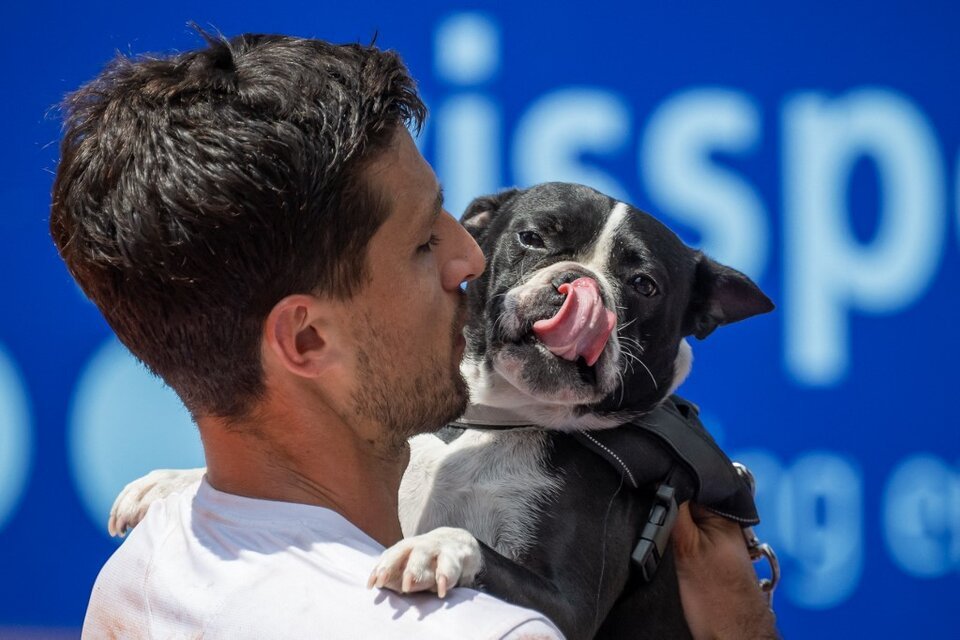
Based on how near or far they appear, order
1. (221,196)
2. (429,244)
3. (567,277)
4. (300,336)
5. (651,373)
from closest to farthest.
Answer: (221,196), (300,336), (429,244), (567,277), (651,373)

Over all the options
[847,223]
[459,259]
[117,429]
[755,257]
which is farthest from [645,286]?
[117,429]

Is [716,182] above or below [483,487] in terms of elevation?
above

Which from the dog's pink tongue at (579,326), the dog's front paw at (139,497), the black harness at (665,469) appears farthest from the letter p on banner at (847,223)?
the dog's front paw at (139,497)

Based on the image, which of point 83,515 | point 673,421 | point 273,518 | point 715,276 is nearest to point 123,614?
point 273,518

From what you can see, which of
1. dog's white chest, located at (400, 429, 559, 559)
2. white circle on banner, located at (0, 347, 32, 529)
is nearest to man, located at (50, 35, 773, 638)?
dog's white chest, located at (400, 429, 559, 559)

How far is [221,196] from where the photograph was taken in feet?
4.31

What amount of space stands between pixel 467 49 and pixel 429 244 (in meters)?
2.56

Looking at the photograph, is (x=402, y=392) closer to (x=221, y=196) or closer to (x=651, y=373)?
(x=221, y=196)

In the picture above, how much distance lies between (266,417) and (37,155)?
3.06 meters

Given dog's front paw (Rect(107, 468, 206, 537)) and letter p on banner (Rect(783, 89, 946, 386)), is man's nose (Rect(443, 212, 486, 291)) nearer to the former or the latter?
dog's front paw (Rect(107, 468, 206, 537))

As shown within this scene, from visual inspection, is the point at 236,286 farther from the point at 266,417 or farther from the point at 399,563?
the point at 399,563

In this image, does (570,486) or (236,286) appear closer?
(236,286)

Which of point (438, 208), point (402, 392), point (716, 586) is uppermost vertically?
point (438, 208)

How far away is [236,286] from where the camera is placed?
4.47 ft
